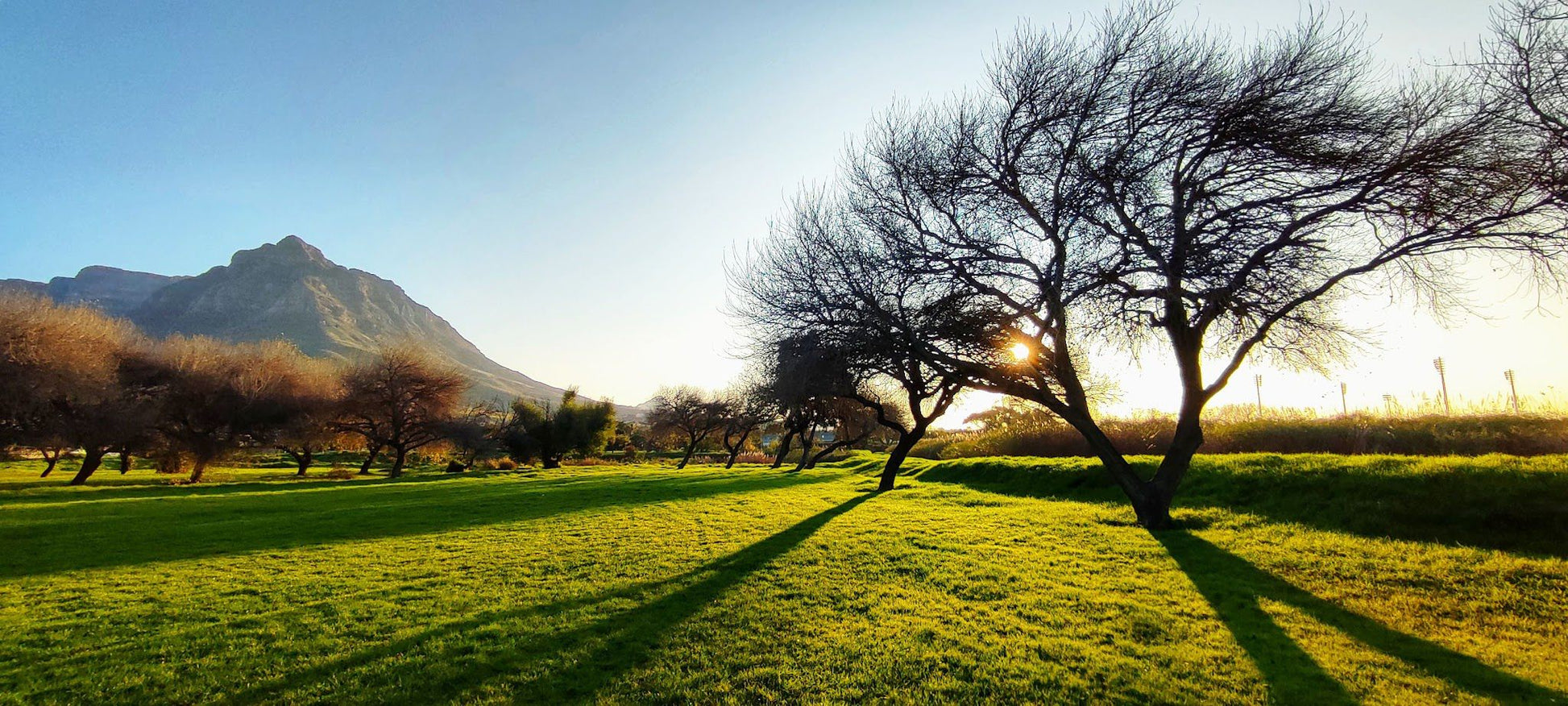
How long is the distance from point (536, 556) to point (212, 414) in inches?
1615

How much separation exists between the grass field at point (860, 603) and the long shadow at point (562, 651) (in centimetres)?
4

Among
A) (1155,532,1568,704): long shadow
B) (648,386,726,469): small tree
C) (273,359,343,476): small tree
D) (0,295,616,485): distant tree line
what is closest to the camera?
(1155,532,1568,704): long shadow

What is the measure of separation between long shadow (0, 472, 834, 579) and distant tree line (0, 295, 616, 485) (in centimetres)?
1005

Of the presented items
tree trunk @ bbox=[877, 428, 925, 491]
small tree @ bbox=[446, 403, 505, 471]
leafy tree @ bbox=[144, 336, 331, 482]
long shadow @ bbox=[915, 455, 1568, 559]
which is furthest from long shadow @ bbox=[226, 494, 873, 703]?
small tree @ bbox=[446, 403, 505, 471]

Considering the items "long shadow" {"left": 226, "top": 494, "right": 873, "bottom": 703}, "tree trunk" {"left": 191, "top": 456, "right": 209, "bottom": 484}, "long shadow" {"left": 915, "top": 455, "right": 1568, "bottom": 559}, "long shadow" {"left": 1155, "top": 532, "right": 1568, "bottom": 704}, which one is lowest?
Answer: "tree trunk" {"left": 191, "top": 456, "right": 209, "bottom": 484}

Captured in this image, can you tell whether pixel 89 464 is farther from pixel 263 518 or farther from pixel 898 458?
pixel 898 458

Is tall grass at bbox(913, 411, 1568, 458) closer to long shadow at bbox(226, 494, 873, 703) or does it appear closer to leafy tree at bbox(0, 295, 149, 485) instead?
long shadow at bbox(226, 494, 873, 703)

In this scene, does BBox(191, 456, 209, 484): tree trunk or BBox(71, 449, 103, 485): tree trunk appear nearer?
BBox(71, 449, 103, 485): tree trunk

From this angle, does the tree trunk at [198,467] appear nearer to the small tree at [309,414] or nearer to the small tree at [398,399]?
the small tree at [309,414]

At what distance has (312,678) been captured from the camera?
5.30 meters

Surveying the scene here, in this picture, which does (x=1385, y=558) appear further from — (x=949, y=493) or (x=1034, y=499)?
(x=949, y=493)

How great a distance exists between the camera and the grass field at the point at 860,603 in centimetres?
508

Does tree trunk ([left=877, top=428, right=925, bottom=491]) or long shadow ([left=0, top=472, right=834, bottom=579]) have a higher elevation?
tree trunk ([left=877, top=428, right=925, bottom=491])

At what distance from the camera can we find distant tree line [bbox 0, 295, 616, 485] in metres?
26.4
